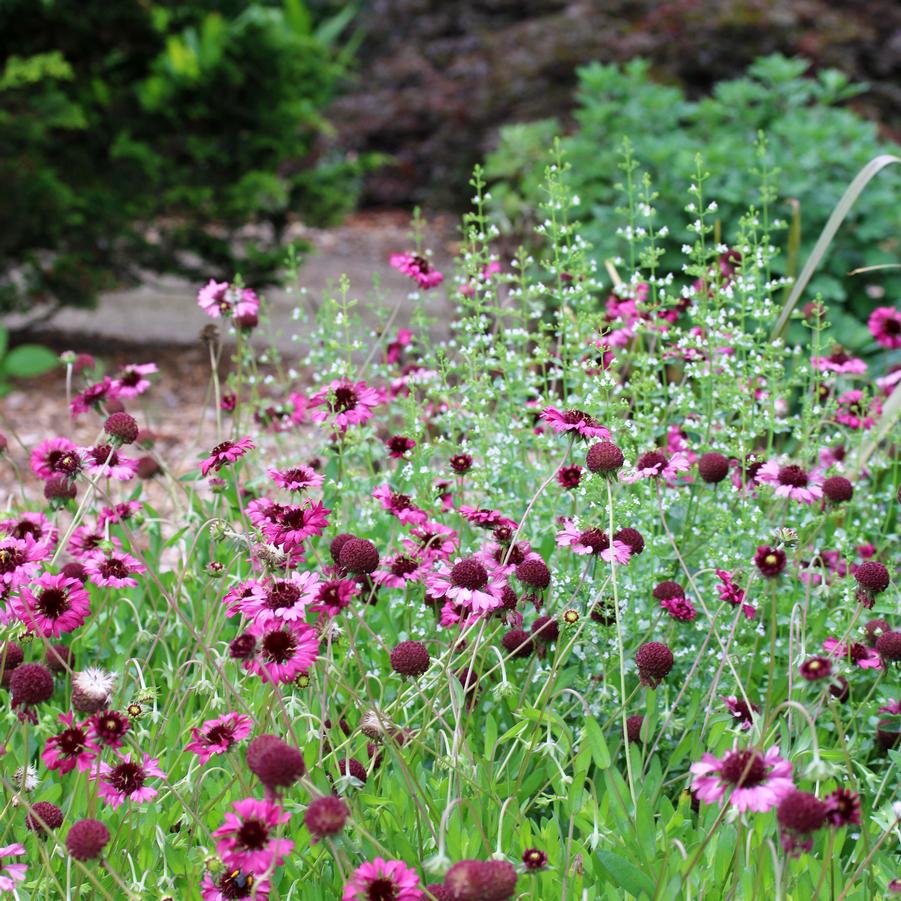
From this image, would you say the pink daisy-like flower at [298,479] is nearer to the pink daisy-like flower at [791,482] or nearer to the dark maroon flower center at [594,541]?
the dark maroon flower center at [594,541]

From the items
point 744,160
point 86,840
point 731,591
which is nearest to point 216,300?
→ point 731,591

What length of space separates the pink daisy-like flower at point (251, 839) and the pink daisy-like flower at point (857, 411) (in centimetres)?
167

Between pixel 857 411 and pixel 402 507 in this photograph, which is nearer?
pixel 402 507

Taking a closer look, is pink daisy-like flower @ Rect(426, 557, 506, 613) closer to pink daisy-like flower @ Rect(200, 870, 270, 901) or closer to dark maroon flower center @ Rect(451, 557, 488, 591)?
dark maroon flower center @ Rect(451, 557, 488, 591)

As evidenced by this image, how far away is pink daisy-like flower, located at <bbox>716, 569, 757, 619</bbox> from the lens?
1871 mm

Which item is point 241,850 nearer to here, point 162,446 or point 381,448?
point 381,448

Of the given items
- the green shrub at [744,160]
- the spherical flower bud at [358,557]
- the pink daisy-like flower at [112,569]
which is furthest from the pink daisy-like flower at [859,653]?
the green shrub at [744,160]

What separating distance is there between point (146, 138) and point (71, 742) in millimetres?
5268

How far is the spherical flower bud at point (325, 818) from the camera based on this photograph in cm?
115

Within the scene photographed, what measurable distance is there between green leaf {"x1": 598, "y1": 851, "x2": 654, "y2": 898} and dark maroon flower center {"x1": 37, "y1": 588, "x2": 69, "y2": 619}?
838 mm

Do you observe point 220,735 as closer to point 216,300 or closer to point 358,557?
point 358,557

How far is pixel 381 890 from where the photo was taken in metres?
1.23

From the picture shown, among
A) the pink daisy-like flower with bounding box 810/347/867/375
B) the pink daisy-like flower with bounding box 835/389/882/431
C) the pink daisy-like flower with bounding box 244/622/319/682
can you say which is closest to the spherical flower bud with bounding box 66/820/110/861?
the pink daisy-like flower with bounding box 244/622/319/682

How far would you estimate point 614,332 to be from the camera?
263cm
